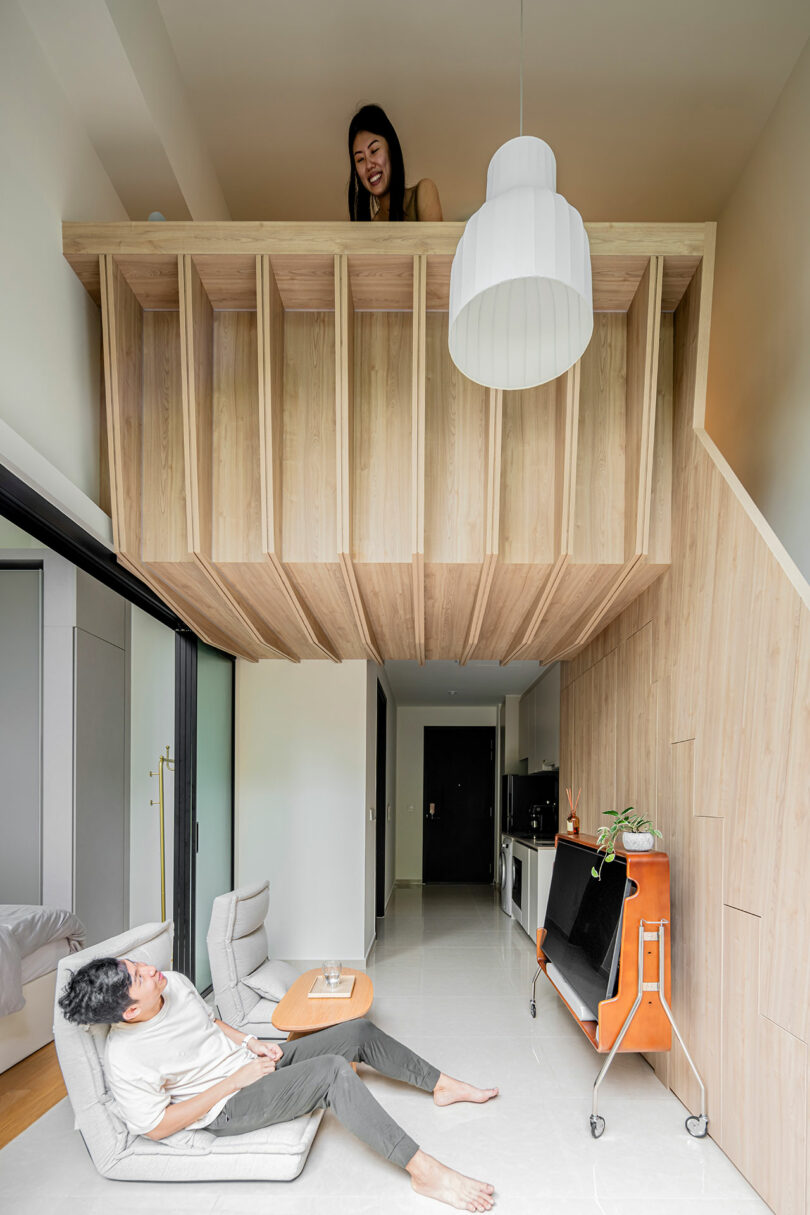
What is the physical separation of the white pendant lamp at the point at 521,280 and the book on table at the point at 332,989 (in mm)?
2974

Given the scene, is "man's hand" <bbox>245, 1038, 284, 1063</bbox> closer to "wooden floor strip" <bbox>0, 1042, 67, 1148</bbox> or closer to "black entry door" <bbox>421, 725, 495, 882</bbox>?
"wooden floor strip" <bbox>0, 1042, 67, 1148</bbox>

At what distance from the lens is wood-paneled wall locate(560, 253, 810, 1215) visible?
250cm

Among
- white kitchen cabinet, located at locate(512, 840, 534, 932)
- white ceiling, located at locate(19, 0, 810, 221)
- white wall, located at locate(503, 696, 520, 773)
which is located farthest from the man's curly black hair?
white wall, located at locate(503, 696, 520, 773)

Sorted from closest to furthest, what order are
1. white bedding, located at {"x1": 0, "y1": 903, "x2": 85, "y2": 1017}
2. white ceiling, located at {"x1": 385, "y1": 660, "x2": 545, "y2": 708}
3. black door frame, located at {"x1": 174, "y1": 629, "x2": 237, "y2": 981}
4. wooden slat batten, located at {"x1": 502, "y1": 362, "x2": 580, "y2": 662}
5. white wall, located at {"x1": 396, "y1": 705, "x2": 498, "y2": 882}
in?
wooden slat batten, located at {"x1": 502, "y1": 362, "x2": 580, "y2": 662}, white bedding, located at {"x1": 0, "y1": 903, "x2": 85, "y2": 1017}, black door frame, located at {"x1": 174, "y1": 629, "x2": 237, "y2": 981}, white ceiling, located at {"x1": 385, "y1": 660, "x2": 545, "y2": 708}, white wall, located at {"x1": 396, "y1": 705, "x2": 498, "y2": 882}

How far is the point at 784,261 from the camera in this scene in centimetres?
359

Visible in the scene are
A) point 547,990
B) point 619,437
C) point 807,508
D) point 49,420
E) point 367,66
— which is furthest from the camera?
point 547,990

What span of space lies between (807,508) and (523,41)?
92.1 inches

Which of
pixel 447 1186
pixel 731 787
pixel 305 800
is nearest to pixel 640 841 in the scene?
pixel 731 787

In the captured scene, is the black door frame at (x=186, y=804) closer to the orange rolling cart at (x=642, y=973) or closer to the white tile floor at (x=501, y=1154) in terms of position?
the white tile floor at (x=501, y=1154)

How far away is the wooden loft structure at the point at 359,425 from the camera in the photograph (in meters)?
3.17

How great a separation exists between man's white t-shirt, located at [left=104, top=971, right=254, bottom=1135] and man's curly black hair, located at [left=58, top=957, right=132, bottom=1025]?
0.14 metres

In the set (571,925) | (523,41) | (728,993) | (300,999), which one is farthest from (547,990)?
(523,41)

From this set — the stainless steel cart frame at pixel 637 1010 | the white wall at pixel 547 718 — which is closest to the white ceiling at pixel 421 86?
the stainless steel cart frame at pixel 637 1010

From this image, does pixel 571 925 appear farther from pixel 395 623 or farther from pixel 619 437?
pixel 619 437
